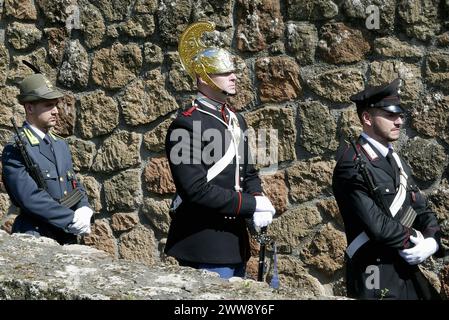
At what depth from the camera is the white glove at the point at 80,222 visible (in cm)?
526

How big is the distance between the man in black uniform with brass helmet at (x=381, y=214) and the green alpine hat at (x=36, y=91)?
149cm

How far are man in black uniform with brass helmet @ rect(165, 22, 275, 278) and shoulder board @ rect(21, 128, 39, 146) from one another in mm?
702

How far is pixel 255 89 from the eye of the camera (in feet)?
19.9

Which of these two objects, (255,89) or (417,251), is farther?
(255,89)

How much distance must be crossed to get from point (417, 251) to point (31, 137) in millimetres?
1921

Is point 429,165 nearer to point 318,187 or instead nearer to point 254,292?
point 318,187

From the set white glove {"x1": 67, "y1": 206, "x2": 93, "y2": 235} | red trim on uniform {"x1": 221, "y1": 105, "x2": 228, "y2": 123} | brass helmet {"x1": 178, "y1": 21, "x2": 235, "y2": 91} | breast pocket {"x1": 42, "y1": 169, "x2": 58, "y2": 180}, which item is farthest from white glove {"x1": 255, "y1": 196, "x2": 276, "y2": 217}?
breast pocket {"x1": 42, "y1": 169, "x2": 58, "y2": 180}

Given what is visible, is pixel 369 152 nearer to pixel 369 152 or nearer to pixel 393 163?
pixel 369 152

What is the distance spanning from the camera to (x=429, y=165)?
5688 millimetres

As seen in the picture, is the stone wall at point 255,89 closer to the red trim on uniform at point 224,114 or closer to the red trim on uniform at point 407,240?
the red trim on uniform at point 224,114

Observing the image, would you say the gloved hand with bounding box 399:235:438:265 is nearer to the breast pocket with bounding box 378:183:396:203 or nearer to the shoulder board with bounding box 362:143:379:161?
the breast pocket with bounding box 378:183:396:203

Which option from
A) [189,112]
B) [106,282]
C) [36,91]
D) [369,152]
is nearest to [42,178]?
[36,91]
